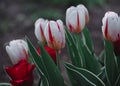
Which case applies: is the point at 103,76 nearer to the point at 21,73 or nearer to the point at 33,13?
the point at 21,73

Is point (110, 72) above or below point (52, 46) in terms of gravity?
below

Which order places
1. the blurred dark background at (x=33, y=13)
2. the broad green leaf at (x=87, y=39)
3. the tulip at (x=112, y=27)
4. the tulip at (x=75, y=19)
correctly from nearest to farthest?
the tulip at (x=112, y=27) → the tulip at (x=75, y=19) → the broad green leaf at (x=87, y=39) → the blurred dark background at (x=33, y=13)

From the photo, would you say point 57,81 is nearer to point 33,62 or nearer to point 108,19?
point 33,62

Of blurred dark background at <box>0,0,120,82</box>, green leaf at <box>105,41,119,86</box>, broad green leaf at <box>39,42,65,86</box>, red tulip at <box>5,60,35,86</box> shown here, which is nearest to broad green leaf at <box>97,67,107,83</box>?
green leaf at <box>105,41,119,86</box>

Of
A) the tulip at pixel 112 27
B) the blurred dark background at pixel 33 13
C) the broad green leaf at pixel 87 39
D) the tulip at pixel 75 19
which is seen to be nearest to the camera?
the tulip at pixel 112 27

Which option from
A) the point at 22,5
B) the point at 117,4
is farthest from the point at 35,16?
the point at 117,4

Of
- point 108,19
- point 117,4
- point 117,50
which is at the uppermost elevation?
point 108,19

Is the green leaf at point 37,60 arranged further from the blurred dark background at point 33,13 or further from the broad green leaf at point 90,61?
the blurred dark background at point 33,13

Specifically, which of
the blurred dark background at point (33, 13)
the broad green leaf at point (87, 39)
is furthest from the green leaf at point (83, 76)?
the blurred dark background at point (33, 13)
